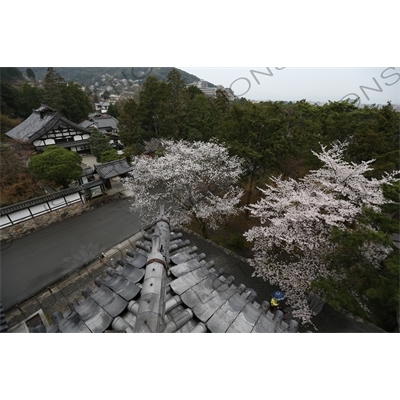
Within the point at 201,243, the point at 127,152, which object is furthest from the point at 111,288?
the point at 127,152

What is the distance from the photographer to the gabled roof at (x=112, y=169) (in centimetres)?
1967

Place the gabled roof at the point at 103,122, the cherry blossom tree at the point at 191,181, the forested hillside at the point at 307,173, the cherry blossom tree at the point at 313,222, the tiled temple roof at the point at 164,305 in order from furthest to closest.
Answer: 1. the gabled roof at the point at 103,122
2. the cherry blossom tree at the point at 191,181
3. the cherry blossom tree at the point at 313,222
4. the forested hillside at the point at 307,173
5. the tiled temple roof at the point at 164,305

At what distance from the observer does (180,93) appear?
2273 cm

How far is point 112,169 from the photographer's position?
20469 mm

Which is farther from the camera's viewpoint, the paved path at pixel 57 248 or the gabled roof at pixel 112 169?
the gabled roof at pixel 112 169

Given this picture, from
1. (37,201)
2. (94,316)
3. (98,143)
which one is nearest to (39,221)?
(37,201)

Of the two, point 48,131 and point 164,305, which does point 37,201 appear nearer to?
point 48,131

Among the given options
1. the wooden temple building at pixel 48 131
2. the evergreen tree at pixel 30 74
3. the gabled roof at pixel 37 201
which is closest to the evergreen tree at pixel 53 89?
the wooden temple building at pixel 48 131

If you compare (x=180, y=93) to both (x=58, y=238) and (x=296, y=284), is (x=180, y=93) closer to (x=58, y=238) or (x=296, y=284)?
(x=58, y=238)

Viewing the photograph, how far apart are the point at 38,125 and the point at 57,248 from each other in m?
20.2

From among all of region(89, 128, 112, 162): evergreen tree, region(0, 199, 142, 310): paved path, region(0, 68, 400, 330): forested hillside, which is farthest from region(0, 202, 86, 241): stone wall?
region(89, 128, 112, 162): evergreen tree

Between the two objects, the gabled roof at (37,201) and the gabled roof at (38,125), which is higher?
the gabled roof at (38,125)

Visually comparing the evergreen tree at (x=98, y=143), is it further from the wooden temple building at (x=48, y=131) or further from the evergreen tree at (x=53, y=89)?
the evergreen tree at (x=53, y=89)

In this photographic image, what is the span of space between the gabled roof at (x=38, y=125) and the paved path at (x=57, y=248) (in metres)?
14.7
